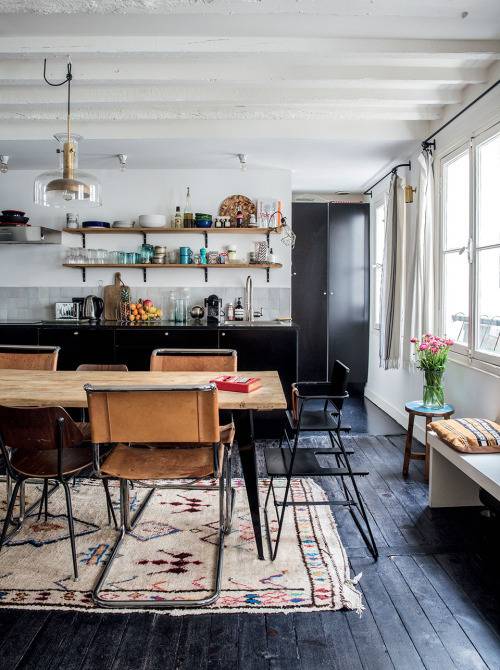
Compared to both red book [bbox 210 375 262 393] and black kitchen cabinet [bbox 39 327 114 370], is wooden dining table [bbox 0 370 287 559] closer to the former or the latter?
red book [bbox 210 375 262 393]

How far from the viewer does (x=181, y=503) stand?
3189 mm

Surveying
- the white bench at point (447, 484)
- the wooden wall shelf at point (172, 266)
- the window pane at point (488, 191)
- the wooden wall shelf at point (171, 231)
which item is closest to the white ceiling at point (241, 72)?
the window pane at point (488, 191)

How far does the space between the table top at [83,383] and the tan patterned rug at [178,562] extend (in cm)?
75

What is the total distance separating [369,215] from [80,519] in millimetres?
5156

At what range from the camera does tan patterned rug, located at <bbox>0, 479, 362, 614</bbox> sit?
7.29 ft

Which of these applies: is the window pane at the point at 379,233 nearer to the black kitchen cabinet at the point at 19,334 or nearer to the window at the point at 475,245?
the window at the point at 475,245

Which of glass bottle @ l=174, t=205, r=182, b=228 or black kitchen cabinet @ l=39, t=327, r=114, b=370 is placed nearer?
black kitchen cabinet @ l=39, t=327, r=114, b=370

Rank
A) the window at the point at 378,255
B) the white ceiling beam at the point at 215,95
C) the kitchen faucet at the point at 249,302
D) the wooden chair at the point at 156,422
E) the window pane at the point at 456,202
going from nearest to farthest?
the wooden chair at the point at 156,422 < the white ceiling beam at the point at 215,95 < the window pane at the point at 456,202 < the kitchen faucet at the point at 249,302 < the window at the point at 378,255

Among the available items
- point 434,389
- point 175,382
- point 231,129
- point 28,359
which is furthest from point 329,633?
point 231,129

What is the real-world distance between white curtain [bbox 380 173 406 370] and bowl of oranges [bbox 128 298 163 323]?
2267 millimetres

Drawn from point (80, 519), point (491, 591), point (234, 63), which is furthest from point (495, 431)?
point (234, 63)

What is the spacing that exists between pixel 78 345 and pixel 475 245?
339 centimetres

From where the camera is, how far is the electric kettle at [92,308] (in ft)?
17.9

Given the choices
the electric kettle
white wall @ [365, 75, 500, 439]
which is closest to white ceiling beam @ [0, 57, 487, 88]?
white wall @ [365, 75, 500, 439]
